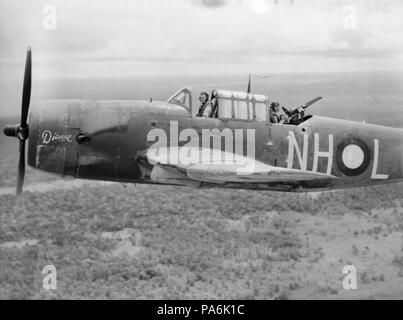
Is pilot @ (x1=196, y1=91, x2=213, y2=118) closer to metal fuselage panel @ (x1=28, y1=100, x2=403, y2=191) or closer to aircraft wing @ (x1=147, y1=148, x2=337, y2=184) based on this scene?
metal fuselage panel @ (x1=28, y1=100, x2=403, y2=191)

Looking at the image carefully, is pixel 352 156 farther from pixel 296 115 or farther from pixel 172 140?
pixel 172 140

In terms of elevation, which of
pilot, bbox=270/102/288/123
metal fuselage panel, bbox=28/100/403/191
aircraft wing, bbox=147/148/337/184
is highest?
pilot, bbox=270/102/288/123

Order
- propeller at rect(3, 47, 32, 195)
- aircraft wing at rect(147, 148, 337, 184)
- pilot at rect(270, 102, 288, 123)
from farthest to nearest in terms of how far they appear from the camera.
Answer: pilot at rect(270, 102, 288, 123) → propeller at rect(3, 47, 32, 195) → aircraft wing at rect(147, 148, 337, 184)

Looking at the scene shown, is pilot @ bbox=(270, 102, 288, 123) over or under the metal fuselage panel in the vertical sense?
over

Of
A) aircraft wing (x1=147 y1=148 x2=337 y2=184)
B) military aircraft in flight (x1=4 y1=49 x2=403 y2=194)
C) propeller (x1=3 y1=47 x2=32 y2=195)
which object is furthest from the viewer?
propeller (x1=3 y1=47 x2=32 y2=195)

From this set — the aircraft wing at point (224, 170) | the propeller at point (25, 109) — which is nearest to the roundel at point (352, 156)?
the aircraft wing at point (224, 170)

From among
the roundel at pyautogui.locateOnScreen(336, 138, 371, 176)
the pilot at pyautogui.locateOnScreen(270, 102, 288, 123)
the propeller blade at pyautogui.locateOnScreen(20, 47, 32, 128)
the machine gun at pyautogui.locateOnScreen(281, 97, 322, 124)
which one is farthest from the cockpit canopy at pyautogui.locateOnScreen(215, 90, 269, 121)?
the propeller blade at pyautogui.locateOnScreen(20, 47, 32, 128)

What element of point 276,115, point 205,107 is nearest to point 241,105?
point 205,107
